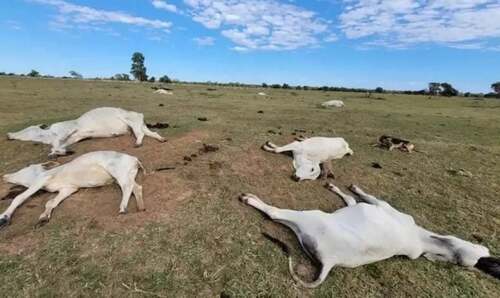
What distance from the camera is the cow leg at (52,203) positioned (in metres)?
3.91

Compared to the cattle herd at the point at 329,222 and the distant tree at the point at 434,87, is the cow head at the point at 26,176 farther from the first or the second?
the distant tree at the point at 434,87

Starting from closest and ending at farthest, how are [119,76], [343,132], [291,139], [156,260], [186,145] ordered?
[156,260] → [186,145] → [291,139] → [343,132] → [119,76]

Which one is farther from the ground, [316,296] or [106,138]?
[106,138]

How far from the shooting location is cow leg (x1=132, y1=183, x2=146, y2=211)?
14.0 ft

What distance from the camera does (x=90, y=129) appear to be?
671cm

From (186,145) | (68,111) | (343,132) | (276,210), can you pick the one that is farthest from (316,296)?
(68,111)

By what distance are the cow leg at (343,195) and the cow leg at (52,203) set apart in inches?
149

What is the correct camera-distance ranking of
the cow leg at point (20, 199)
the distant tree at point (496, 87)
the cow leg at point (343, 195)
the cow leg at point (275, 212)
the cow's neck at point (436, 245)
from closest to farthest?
the cow's neck at point (436, 245) → the cow leg at point (20, 199) → the cow leg at point (275, 212) → the cow leg at point (343, 195) → the distant tree at point (496, 87)

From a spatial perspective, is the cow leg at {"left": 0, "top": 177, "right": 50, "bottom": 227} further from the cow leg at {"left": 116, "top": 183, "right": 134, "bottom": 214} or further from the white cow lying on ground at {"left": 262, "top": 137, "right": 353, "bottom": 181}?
the white cow lying on ground at {"left": 262, "top": 137, "right": 353, "bottom": 181}

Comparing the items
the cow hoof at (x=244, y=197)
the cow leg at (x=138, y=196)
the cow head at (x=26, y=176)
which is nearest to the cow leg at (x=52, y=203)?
the cow head at (x=26, y=176)

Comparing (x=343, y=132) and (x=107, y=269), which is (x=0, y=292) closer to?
(x=107, y=269)

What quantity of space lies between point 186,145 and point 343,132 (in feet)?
17.9

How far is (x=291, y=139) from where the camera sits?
8.05 meters

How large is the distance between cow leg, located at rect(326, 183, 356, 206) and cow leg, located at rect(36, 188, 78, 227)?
3786mm
